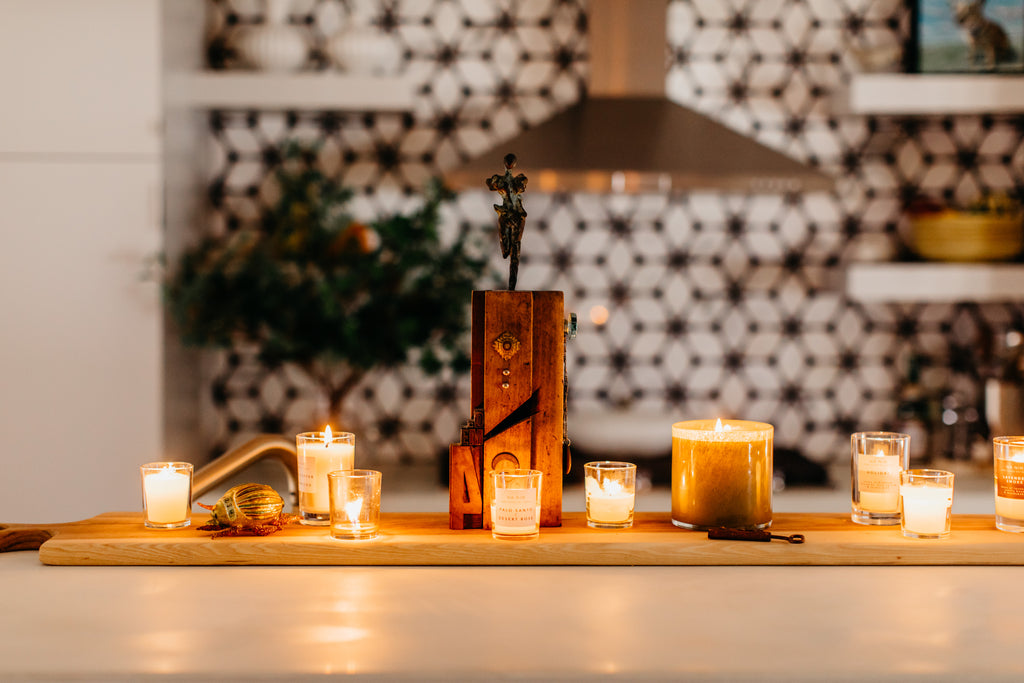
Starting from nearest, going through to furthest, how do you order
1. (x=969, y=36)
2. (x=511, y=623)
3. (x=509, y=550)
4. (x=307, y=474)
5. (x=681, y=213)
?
(x=511, y=623), (x=509, y=550), (x=307, y=474), (x=969, y=36), (x=681, y=213)

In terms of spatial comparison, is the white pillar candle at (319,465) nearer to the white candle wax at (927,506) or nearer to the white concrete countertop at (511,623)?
the white concrete countertop at (511,623)

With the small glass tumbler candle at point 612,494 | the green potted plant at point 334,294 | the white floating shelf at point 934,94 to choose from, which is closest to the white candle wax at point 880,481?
the small glass tumbler candle at point 612,494

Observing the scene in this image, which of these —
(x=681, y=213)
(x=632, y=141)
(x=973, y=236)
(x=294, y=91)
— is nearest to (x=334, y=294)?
(x=294, y=91)

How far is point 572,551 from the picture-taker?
1001 mm

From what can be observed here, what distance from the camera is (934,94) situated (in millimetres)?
2557

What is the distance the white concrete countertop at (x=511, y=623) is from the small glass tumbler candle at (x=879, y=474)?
13 cm

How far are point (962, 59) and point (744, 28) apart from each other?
2.14 ft

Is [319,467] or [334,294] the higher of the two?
[334,294]

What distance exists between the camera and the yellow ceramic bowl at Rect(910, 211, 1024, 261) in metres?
2.62

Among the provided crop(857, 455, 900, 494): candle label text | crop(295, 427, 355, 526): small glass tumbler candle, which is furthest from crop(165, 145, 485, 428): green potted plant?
crop(857, 455, 900, 494): candle label text

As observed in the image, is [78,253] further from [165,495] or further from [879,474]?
[879,474]

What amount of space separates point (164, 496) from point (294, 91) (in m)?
1.73

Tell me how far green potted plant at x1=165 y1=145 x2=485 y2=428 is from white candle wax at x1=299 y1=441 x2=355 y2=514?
4.12ft

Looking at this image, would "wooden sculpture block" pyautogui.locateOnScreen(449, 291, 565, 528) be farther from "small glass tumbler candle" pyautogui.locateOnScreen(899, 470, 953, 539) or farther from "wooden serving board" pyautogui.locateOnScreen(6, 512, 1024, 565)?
"small glass tumbler candle" pyautogui.locateOnScreen(899, 470, 953, 539)
